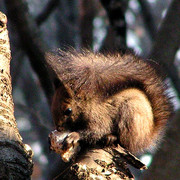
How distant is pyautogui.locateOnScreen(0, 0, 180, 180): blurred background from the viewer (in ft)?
15.1

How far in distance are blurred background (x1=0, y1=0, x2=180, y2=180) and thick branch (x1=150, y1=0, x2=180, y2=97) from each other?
0.05 meters

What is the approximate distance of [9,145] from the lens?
2322mm

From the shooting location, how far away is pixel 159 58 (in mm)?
5035

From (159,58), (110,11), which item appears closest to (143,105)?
(159,58)

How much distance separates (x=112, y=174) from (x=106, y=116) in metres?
0.87

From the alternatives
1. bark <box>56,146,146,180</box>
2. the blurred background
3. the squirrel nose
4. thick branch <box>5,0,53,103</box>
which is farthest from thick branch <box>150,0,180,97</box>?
bark <box>56,146,146,180</box>

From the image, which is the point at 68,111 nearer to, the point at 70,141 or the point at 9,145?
the point at 70,141

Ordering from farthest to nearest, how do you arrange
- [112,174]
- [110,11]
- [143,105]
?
[110,11]
[143,105]
[112,174]

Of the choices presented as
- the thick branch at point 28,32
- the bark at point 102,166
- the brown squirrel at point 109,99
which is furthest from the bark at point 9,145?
the thick branch at point 28,32

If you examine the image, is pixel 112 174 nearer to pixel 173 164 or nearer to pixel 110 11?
pixel 173 164

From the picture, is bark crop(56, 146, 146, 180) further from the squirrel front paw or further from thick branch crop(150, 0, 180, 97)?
thick branch crop(150, 0, 180, 97)

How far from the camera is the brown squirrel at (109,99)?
3.21 meters

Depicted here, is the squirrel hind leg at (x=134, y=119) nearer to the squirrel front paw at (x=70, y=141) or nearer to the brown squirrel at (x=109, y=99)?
the brown squirrel at (x=109, y=99)

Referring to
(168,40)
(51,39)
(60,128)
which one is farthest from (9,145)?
(51,39)
